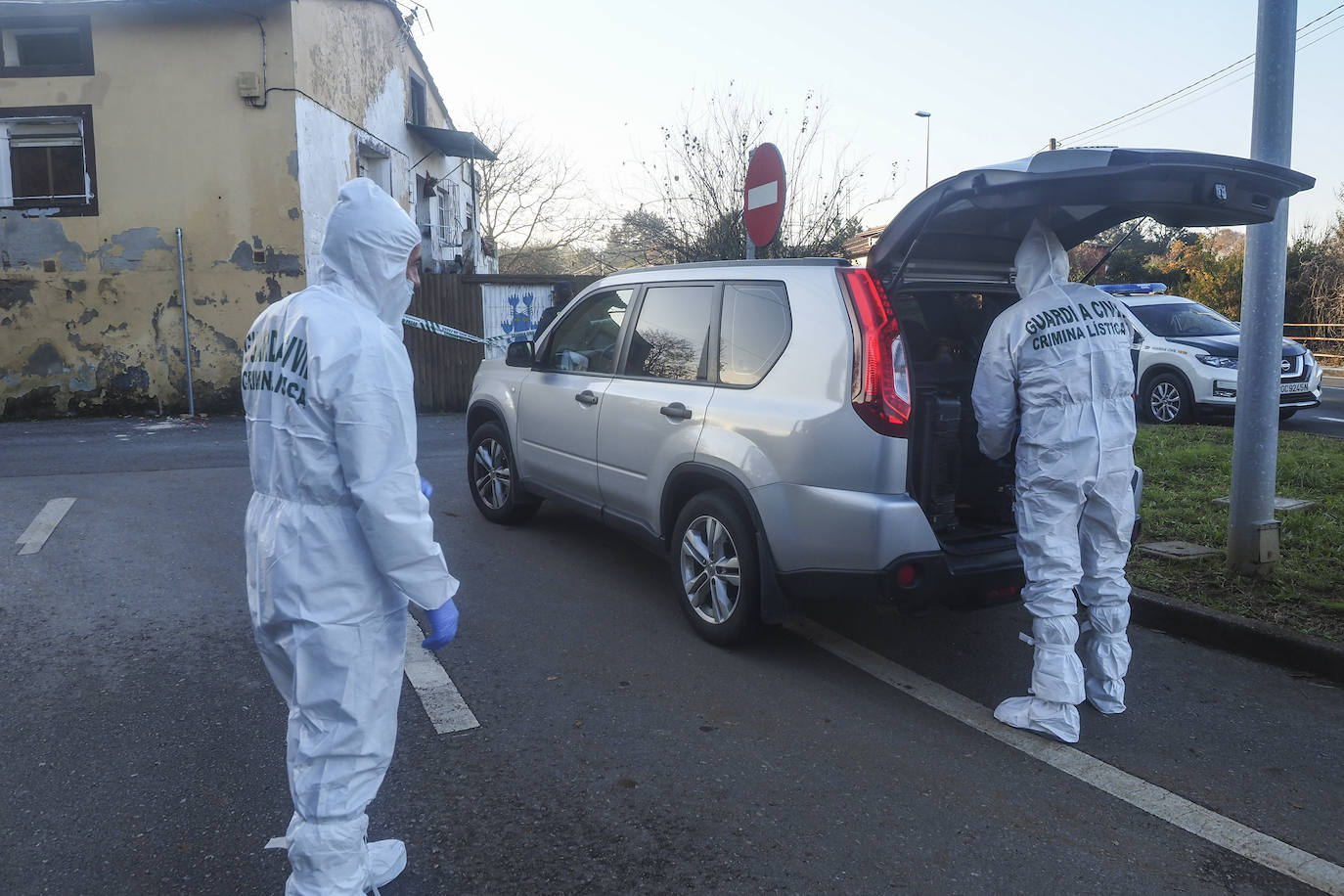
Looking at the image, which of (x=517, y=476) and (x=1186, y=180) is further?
(x=517, y=476)

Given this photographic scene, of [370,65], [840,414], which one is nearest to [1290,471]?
[840,414]

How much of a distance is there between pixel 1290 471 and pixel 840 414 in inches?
235

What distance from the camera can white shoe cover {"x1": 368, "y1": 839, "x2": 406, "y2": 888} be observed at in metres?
2.68

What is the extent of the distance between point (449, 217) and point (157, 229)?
994 cm

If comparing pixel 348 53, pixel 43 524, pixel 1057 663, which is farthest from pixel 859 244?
pixel 348 53

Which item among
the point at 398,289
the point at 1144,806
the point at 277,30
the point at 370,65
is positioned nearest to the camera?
the point at 398,289

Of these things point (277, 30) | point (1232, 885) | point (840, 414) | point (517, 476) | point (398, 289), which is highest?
point (277, 30)

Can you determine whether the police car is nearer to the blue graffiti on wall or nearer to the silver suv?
the blue graffiti on wall

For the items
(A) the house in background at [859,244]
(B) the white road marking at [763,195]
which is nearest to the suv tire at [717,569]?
(B) the white road marking at [763,195]

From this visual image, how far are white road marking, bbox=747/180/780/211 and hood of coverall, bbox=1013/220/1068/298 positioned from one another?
11.5 ft

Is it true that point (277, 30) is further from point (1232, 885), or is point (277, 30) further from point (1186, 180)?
point (1232, 885)

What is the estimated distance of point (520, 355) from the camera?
6387 millimetres

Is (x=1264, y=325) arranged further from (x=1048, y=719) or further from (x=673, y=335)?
(x=673, y=335)

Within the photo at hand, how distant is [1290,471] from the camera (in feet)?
26.1
